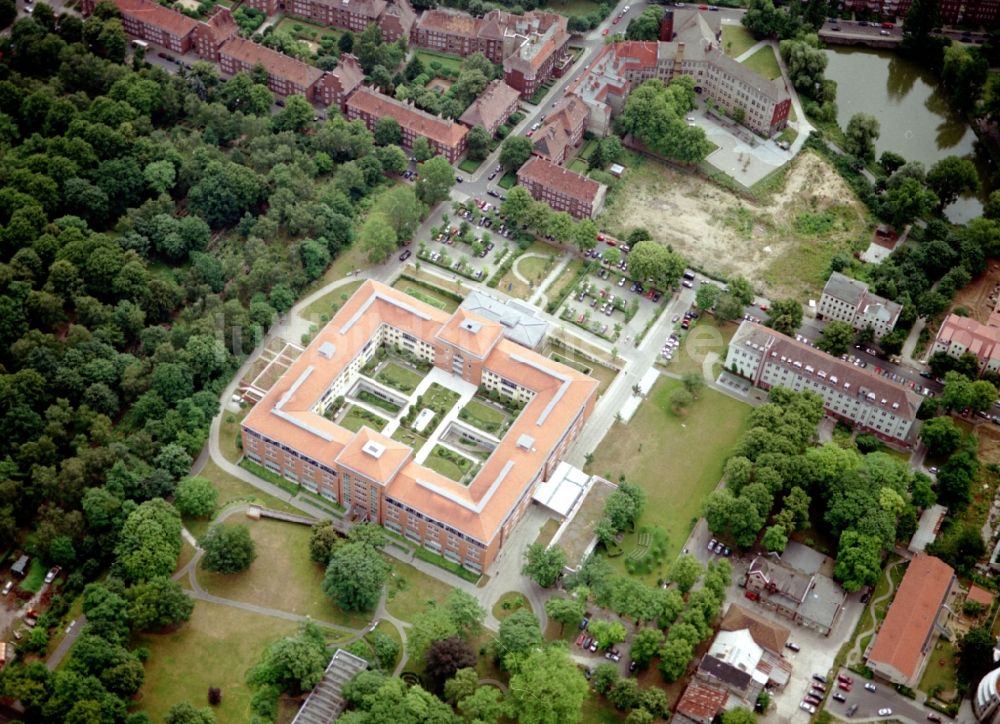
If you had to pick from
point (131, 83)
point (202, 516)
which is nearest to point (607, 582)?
point (202, 516)

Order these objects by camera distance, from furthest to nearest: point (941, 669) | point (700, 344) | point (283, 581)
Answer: point (700, 344)
point (283, 581)
point (941, 669)

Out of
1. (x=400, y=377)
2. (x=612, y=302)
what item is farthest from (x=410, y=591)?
(x=612, y=302)

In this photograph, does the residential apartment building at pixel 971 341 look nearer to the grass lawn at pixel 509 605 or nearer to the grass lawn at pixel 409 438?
the grass lawn at pixel 509 605

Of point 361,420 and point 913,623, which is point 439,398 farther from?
point 913,623

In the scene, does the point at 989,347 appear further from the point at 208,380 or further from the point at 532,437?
the point at 208,380

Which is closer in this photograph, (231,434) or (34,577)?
(34,577)

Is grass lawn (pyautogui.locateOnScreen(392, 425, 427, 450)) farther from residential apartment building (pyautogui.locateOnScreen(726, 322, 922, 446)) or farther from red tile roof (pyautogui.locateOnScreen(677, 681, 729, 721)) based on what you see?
red tile roof (pyautogui.locateOnScreen(677, 681, 729, 721))

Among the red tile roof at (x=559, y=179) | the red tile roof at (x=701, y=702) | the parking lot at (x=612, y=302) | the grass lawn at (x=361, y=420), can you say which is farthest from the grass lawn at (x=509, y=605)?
the red tile roof at (x=559, y=179)
